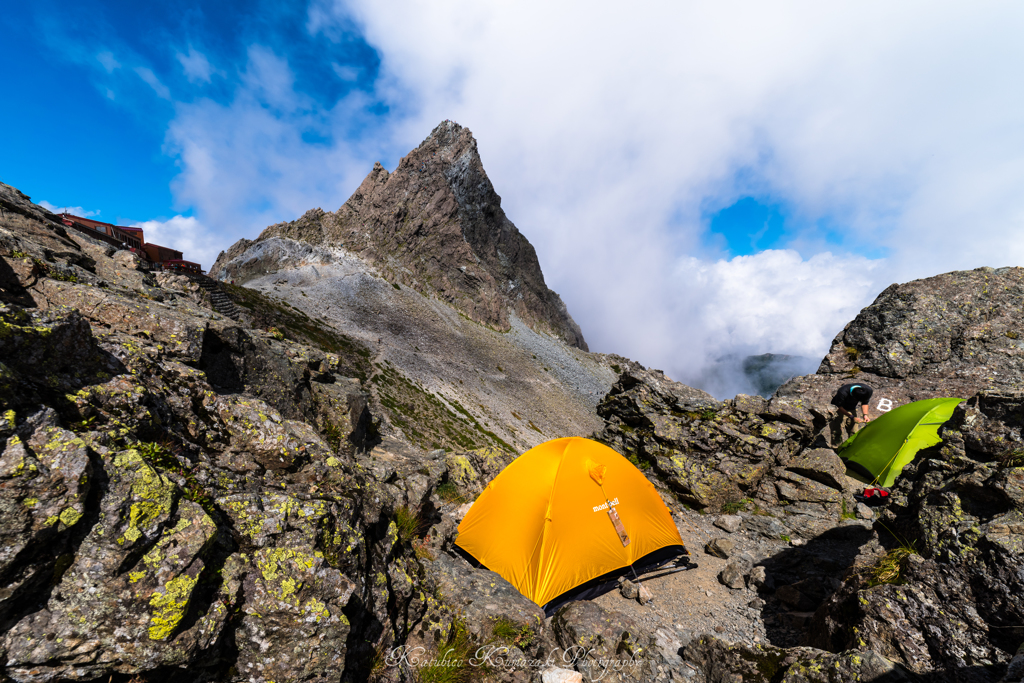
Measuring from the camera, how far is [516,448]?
4319 cm

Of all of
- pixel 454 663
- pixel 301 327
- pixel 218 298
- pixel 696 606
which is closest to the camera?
pixel 454 663

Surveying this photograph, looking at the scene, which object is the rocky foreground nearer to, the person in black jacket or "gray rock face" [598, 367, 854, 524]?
"gray rock face" [598, 367, 854, 524]

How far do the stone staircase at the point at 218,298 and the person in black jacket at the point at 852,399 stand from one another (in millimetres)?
46023

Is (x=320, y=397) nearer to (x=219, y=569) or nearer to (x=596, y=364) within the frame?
(x=219, y=569)

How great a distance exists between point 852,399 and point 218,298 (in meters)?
48.6

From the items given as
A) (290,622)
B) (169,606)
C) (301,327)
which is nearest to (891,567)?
(290,622)

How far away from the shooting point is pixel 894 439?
10.6 meters

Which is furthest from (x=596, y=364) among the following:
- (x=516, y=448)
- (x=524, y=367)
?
(x=516, y=448)

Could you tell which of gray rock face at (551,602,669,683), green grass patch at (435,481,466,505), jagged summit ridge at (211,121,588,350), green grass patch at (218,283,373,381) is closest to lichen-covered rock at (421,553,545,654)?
gray rock face at (551,602,669,683)

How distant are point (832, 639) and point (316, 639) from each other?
7.62 meters

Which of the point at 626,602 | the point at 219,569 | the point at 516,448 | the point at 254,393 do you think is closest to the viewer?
the point at 219,569

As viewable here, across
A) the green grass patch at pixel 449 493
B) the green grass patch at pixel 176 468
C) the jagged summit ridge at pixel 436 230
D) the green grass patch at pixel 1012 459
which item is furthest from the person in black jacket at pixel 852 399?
the jagged summit ridge at pixel 436 230

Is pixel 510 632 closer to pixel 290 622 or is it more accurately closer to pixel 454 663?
pixel 454 663

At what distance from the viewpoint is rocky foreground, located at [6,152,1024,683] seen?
138 inches
